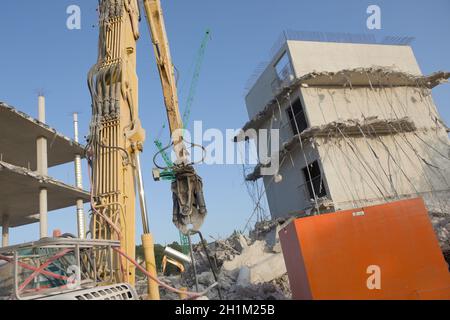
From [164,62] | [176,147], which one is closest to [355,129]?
[164,62]

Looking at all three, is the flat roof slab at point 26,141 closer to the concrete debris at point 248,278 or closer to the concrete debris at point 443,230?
the concrete debris at point 248,278

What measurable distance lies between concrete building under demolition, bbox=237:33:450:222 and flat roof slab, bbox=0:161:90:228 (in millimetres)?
13244

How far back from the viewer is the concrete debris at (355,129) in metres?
19.4

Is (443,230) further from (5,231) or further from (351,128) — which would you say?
(5,231)

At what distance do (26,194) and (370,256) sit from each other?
18.2 meters

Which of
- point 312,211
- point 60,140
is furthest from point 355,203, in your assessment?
point 60,140

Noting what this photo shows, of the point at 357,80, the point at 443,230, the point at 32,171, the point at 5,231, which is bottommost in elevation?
the point at 443,230

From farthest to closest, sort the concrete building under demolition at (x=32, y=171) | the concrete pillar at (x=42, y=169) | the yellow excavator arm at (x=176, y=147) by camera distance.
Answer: the concrete pillar at (x=42, y=169) → the concrete building under demolition at (x=32, y=171) → the yellow excavator arm at (x=176, y=147)

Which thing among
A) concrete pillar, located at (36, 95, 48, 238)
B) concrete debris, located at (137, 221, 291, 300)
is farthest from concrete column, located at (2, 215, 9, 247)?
concrete debris, located at (137, 221, 291, 300)

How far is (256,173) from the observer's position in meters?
25.5

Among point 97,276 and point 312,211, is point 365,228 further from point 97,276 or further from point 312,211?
point 312,211

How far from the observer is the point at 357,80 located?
22.1 metres

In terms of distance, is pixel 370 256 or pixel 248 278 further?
pixel 248 278

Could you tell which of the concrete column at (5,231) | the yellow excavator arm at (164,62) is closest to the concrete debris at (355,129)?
the yellow excavator arm at (164,62)
